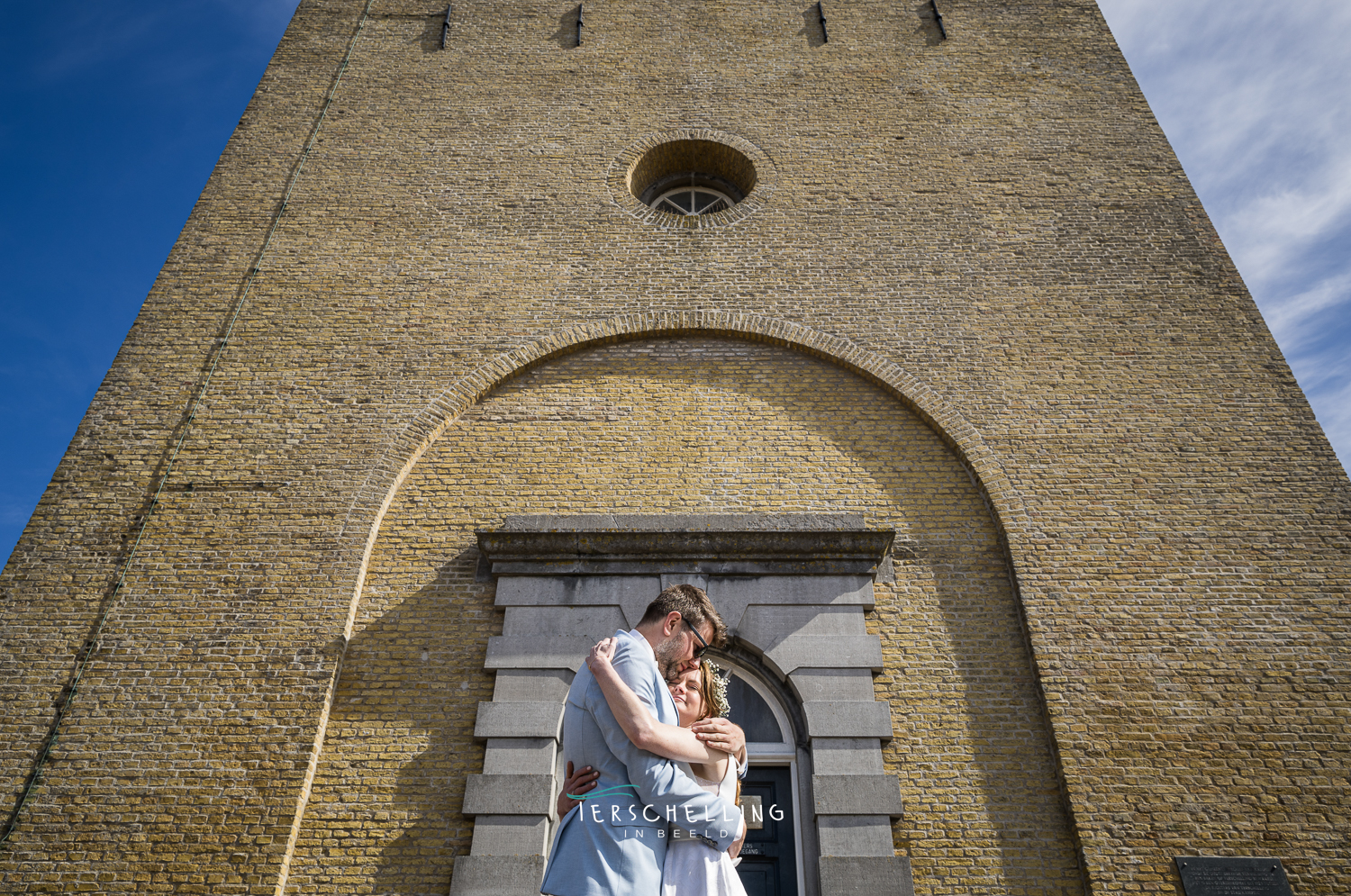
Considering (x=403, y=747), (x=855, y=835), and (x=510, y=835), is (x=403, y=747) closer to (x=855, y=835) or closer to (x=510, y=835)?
(x=510, y=835)

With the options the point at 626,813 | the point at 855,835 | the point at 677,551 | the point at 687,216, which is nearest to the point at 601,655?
the point at 626,813

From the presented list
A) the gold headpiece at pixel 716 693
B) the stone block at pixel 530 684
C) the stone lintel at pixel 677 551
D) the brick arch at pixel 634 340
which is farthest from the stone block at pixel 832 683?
the gold headpiece at pixel 716 693

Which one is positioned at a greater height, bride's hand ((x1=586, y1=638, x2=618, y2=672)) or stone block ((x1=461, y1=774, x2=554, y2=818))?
stone block ((x1=461, y1=774, x2=554, y2=818))

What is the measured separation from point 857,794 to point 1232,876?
246 centimetres

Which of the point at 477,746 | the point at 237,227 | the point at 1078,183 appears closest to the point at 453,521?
the point at 477,746

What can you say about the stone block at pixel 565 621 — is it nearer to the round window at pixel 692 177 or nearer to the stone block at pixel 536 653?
the stone block at pixel 536 653

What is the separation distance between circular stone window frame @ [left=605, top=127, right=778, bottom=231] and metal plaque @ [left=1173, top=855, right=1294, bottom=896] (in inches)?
270

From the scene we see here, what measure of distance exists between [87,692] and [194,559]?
1.19 m

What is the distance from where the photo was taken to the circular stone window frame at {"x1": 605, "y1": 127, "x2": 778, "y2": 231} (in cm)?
909

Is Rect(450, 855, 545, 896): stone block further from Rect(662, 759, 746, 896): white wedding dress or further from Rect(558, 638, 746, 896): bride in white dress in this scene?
Rect(662, 759, 746, 896): white wedding dress

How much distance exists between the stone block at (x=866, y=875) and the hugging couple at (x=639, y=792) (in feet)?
10.3

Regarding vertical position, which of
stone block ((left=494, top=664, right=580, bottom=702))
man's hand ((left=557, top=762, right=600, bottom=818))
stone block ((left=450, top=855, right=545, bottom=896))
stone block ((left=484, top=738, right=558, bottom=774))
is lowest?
man's hand ((left=557, top=762, right=600, bottom=818))

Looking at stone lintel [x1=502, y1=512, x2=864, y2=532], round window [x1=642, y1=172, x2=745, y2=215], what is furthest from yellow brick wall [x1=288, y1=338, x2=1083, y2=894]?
round window [x1=642, y1=172, x2=745, y2=215]

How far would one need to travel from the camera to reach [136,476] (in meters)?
7.36
